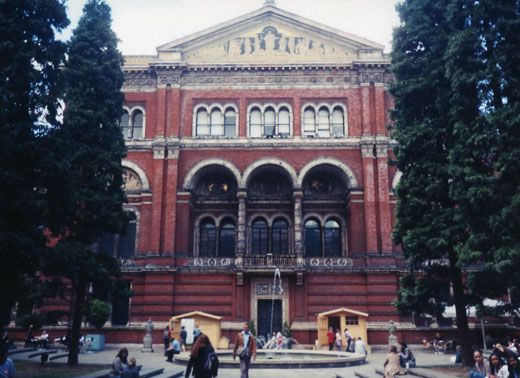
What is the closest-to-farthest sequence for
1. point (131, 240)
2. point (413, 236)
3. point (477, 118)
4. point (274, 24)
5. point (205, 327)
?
point (477, 118)
point (413, 236)
point (205, 327)
point (131, 240)
point (274, 24)

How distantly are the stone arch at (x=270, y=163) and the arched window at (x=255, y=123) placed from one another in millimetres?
2272

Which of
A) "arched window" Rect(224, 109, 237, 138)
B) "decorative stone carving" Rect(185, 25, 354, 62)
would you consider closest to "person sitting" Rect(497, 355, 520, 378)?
"arched window" Rect(224, 109, 237, 138)

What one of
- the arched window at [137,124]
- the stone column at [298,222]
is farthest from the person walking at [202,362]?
the arched window at [137,124]

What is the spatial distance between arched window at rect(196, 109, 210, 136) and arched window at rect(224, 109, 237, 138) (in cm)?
134

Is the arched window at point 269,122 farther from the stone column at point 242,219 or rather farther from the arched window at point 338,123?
the stone column at point 242,219

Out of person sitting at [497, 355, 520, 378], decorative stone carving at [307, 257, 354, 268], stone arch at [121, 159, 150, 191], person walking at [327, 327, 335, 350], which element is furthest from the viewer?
stone arch at [121, 159, 150, 191]

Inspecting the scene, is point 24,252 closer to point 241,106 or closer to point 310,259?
point 310,259

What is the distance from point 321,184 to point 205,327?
46.3 ft

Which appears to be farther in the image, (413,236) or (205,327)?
(205,327)

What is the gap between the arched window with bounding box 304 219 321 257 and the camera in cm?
3725

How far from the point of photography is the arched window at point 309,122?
122 feet

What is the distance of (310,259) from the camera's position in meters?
34.1

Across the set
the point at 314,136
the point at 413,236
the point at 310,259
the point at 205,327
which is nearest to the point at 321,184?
the point at 314,136

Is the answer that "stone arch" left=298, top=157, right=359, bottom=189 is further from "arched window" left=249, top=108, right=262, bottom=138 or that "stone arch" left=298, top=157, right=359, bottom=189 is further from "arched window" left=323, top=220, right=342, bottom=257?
"arched window" left=249, top=108, right=262, bottom=138
